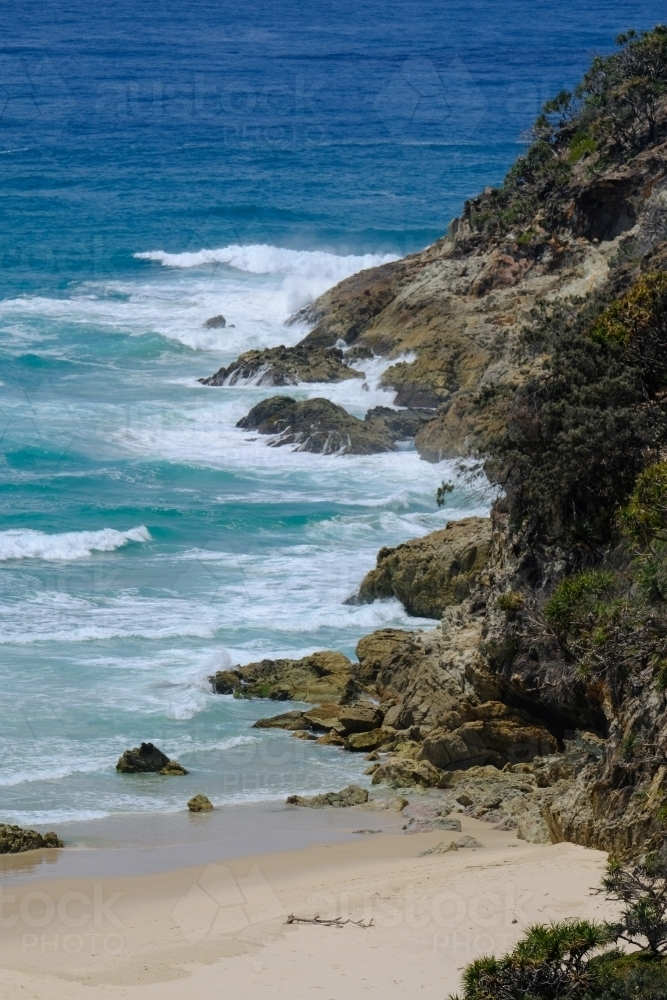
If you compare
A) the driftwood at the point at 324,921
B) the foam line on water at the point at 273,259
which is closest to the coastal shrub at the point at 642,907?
the driftwood at the point at 324,921

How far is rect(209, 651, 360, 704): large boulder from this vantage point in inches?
874

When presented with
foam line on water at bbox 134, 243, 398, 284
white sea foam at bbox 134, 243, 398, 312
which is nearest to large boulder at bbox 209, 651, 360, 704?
white sea foam at bbox 134, 243, 398, 312

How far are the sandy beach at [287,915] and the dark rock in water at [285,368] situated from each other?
23.4 metres

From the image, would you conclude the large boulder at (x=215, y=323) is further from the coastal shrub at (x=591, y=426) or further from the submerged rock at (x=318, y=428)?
the coastal shrub at (x=591, y=426)

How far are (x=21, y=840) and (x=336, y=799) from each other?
382cm

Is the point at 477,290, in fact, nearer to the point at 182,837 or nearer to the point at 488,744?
the point at 488,744

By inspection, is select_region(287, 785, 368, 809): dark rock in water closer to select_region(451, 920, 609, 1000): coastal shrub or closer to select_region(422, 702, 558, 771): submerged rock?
select_region(422, 702, 558, 771): submerged rock

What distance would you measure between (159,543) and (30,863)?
14086 millimetres

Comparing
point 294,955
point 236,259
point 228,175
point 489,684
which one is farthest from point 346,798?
point 228,175

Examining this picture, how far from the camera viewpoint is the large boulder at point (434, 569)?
79.6ft

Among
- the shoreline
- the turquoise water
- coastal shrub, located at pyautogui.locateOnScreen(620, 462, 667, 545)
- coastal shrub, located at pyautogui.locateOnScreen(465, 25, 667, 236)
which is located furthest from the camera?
coastal shrub, located at pyautogui.locateOnScreen(465, 25, 667, 236)

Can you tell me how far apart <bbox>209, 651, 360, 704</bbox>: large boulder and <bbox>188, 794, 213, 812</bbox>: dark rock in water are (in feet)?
12.5

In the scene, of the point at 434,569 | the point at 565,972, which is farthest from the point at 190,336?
the point at 565,972

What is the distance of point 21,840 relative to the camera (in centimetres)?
1678
